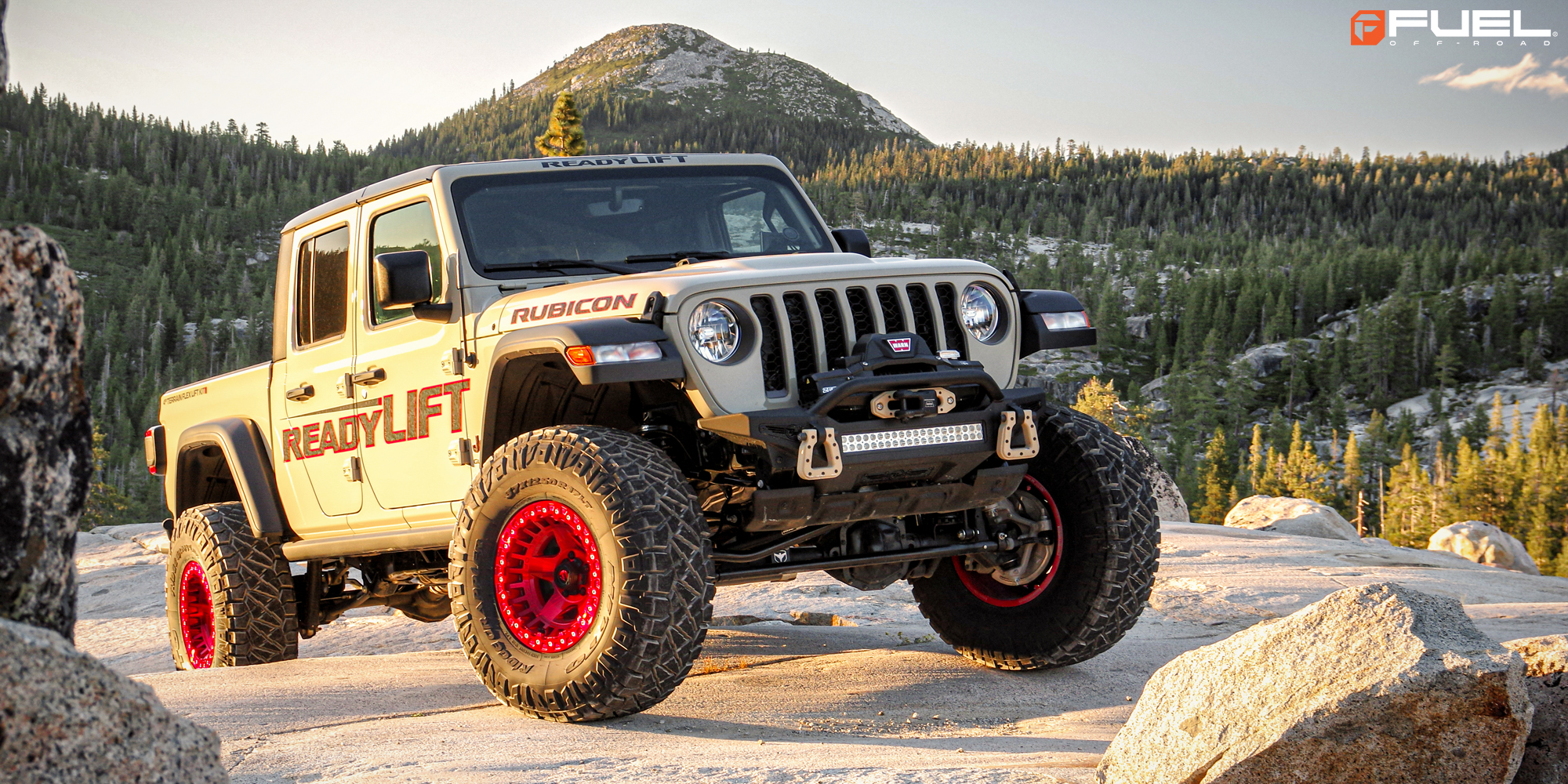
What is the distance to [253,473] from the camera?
24.9 feet

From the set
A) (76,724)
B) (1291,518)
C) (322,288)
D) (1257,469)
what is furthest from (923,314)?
(1257,469)

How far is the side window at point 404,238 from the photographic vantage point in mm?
6344

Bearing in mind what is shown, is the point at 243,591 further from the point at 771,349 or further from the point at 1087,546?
the point at 1087,546

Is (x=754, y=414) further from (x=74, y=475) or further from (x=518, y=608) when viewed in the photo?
(x=74, y=475)

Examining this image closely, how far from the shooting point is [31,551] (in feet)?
7.50

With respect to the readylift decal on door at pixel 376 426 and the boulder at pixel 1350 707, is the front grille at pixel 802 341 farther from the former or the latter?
the boulder at pixel 1350 707

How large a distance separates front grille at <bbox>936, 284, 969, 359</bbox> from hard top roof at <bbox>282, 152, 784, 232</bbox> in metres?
1.66

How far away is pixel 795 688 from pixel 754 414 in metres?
1.80

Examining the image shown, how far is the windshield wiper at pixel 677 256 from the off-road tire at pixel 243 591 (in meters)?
3.23

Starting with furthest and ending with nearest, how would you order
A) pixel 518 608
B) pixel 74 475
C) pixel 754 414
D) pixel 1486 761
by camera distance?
pixel 518 608
pixel 754 414
pixel 1486 761
pixel 74 475

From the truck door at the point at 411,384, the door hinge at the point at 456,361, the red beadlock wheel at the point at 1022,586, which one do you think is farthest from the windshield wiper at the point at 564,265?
the red beadlock wheel at the point at 1022,586

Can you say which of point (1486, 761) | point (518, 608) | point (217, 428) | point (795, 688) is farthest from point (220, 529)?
point (1486, 761)

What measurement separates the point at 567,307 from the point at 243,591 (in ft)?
12.2

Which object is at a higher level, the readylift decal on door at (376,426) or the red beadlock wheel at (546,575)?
the readylift decal on door at (376,426)
